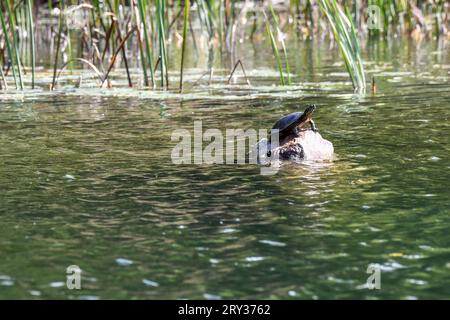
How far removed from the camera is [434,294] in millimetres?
4293

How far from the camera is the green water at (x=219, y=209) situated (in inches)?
177

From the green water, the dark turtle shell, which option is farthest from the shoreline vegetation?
the dark turtle shell

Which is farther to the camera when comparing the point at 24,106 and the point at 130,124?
the point at 24,106

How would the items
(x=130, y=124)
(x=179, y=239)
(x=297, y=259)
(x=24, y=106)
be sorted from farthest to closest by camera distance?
(x=24, y=106)
(x=130, y=124)
(x=179, y=239)
(x=297, y=259)

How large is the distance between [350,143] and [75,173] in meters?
2.47

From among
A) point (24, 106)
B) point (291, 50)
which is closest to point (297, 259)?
point (24, 106)

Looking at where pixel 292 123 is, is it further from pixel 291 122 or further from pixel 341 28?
pixel 341 28

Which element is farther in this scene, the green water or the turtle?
the turtle

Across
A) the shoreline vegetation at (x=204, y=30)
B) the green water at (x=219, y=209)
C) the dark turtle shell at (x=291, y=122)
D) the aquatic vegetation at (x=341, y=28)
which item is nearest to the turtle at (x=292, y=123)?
the dark turtle shell at (x=291, y=122)

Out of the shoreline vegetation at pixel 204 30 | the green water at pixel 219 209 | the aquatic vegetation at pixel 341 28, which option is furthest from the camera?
the shoreline vegetation at pixel 204 30

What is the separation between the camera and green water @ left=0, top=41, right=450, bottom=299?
14.8ft

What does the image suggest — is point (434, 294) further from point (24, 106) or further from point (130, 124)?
point (24, 106)

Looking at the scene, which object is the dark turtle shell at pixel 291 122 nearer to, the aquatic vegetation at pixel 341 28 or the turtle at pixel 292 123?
the turtle at pixel 292 123

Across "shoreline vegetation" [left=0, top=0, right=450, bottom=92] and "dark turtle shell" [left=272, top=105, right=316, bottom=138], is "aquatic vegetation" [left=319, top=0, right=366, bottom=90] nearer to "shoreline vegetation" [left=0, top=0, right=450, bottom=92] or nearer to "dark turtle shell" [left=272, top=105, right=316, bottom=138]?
"dark turtle shell" [left=272, top=105, right=316, bottom=138]
